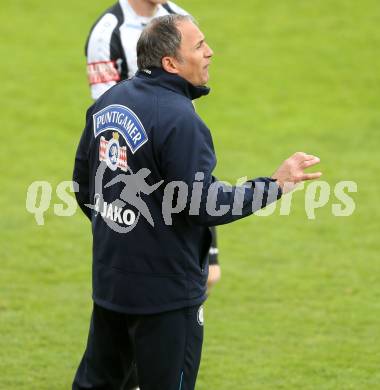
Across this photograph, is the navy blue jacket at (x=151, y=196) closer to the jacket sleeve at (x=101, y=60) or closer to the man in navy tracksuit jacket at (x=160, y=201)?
the man in navy tracksuit jacket at (x=160, y=201)

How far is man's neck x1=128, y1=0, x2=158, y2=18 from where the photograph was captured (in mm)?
6469

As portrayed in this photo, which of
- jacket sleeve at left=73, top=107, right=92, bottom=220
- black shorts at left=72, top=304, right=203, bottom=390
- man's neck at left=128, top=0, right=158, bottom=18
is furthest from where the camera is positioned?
man's neck at left=128, top=0, right=158, bottom=18

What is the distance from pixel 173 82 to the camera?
4.58m

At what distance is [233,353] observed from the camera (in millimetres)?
6762

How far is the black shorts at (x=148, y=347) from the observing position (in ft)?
15.3

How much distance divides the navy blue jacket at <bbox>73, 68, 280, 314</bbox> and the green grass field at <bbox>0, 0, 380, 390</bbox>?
1.83 meters

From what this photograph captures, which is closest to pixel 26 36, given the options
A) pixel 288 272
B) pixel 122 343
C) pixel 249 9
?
pixel 249 9

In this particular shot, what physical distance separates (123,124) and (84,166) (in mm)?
494

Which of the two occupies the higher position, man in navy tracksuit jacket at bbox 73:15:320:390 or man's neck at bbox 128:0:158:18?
man's neck at bbox 128:0:158:18

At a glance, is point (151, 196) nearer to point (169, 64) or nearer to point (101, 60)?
point (169, 64)

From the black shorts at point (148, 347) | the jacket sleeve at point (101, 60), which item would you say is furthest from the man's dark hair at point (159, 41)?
the jacket sleeve at point (101, 60)

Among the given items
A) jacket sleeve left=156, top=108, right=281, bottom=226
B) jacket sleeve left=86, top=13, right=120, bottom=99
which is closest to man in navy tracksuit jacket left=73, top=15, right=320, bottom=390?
jacket sleeve left=156, top=108, right=281, bottom=226

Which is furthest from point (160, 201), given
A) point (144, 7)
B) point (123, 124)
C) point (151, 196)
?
point (144, 7)

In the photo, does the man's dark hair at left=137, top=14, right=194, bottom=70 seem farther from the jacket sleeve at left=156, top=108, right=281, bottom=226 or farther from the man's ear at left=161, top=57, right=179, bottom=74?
the jacket sleeve at left=156, top=108, right=281, bottom=226
